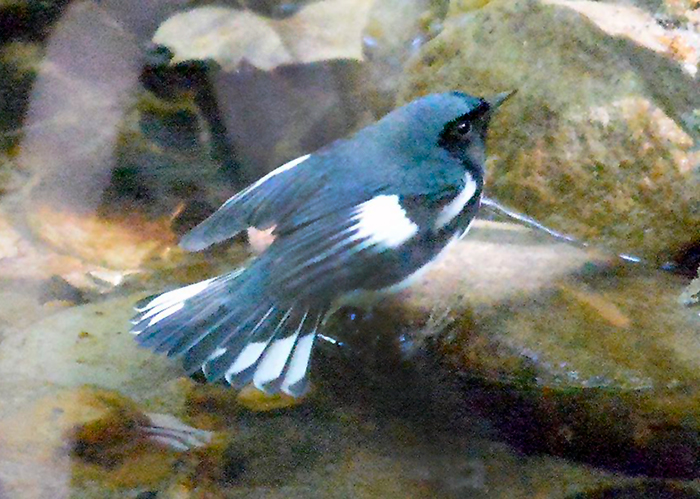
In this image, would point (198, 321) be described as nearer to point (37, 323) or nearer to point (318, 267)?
point (318, 267)

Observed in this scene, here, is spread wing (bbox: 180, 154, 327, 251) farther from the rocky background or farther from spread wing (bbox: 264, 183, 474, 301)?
the rocky background

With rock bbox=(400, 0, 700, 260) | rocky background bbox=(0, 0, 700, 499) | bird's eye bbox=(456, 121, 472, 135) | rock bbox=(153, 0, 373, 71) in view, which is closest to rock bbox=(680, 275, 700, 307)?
rocky background bbox=(0, 0, 700, 499)

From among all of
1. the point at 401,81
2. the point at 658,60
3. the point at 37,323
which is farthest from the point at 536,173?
the point at 37,323

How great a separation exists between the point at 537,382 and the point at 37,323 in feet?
4.53

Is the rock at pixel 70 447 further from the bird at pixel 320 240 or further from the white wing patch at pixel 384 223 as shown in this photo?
the white wing patch at pixel 384 223

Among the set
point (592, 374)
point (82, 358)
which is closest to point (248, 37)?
point (82, 358)

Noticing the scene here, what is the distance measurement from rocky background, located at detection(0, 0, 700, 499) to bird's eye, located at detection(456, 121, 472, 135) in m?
0.37

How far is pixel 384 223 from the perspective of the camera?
1489 millimetres

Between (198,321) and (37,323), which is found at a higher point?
(198,321)

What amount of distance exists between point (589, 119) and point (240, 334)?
1286 millimetres

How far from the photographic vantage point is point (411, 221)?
5.02 feet

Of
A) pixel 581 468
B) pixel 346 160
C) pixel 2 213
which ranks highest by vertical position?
pixel 346 160

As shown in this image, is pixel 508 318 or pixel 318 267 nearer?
pixel 318 267

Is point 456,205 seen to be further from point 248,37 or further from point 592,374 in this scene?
point 248,37
